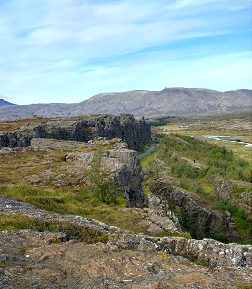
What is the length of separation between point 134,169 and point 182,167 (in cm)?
5265

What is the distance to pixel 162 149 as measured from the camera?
119m

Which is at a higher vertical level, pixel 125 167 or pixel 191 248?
pixel 125 167

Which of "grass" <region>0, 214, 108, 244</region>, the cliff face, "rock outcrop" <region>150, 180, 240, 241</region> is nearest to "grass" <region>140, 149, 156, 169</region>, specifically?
the cliff face

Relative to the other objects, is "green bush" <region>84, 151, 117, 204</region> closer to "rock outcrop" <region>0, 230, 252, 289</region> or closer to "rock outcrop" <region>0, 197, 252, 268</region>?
"rock outcrop" <region>0, 197, 252, 268</region>

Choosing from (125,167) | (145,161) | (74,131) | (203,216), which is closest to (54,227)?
(125,167)

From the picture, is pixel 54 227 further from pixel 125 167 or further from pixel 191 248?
pixel 125 167

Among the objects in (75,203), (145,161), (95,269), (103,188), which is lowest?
(145,161)

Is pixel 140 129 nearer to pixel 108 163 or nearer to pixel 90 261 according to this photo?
pixel 108 163

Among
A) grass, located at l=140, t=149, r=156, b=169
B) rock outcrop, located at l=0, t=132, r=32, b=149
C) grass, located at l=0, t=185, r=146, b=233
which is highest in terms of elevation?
rock outcrop, located at l=0, t=132, r=32, b=149

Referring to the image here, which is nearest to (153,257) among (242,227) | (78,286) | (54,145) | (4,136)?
(78,286)

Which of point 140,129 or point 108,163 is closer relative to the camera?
point 108,163

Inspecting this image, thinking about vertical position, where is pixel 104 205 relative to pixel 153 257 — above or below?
below

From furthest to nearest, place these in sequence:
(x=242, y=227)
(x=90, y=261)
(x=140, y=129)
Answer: (x=140, y=129) → (x=242, y=227) → (x=90, y=261)

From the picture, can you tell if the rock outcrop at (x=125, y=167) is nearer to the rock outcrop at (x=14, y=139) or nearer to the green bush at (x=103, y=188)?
the green bush at (x=103, y=188)
